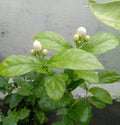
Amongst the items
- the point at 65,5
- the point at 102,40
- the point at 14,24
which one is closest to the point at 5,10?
the point at 14,24

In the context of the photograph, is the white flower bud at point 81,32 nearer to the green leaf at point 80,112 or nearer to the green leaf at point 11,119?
the green leaf at point 80,112

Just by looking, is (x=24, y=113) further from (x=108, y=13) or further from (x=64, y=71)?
(x=108, y=13)

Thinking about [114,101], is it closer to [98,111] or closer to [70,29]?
[98,111]

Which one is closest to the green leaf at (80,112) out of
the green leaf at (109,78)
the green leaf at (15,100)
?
the green leaf at (109,78)

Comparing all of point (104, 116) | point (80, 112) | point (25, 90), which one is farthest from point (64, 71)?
point (104, 116)

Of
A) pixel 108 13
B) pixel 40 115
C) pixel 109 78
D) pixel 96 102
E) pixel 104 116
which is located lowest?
pixel 104 116

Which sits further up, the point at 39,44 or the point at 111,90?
the point at 39,44
